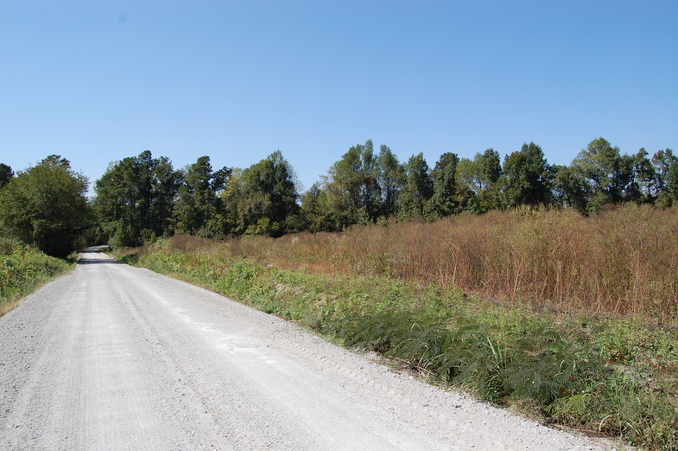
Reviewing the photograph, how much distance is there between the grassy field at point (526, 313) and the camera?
172 inches

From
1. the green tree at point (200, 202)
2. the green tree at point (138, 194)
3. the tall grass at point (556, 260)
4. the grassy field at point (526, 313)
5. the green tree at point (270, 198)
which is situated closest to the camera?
the grassy field at point (526, 313)

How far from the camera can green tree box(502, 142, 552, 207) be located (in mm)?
44562

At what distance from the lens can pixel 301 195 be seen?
204 ft

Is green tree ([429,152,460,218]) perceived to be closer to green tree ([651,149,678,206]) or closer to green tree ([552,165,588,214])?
green tree ([552,165,588,214])

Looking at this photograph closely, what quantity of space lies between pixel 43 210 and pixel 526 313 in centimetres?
4960

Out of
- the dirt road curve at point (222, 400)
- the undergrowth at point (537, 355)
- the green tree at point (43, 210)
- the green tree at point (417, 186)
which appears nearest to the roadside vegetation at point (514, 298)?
the undergrowth at point (537, 355)

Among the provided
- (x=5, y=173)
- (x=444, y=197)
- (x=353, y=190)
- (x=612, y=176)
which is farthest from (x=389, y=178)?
(x=5, y=173)

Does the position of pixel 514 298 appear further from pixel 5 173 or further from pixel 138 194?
pixel 5 173

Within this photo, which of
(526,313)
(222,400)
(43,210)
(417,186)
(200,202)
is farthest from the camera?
(200,202)

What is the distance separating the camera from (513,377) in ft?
15.3

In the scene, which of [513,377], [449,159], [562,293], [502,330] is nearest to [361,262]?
[562,293]

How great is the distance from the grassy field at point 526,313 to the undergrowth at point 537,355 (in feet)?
0.05

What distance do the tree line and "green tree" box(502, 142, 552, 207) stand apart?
0.11 m

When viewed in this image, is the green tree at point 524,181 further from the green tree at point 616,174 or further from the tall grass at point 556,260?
the tall grass at point 556,260
